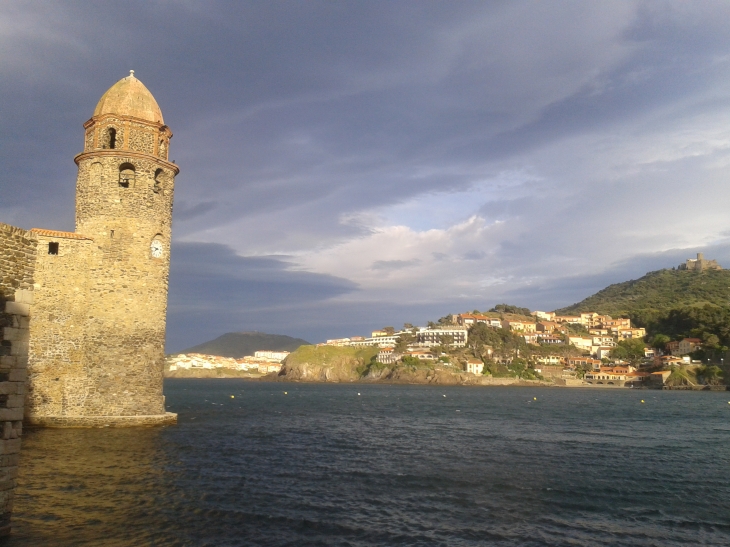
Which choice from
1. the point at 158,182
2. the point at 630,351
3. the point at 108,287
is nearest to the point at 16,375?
the point at 108,287

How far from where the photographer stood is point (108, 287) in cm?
2139

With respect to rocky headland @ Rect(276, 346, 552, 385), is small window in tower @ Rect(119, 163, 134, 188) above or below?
above

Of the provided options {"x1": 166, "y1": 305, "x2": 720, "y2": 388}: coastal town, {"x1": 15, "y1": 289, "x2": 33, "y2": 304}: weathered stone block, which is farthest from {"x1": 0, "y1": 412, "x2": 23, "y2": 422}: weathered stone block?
{"x1": 166, "y1": 305, "x2": 720, "y2": 388}: coastal town

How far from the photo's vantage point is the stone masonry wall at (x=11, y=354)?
28.4 feet

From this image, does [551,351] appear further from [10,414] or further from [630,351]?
[10,414]

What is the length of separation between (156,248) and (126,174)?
339 centimetres

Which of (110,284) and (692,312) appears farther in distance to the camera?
(692,312)

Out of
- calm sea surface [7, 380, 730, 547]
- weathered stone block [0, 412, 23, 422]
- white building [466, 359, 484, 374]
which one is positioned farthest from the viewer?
white building [466, 359, 484, 374]

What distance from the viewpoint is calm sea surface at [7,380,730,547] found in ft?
34.6

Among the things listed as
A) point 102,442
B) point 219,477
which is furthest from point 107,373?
point 219,477

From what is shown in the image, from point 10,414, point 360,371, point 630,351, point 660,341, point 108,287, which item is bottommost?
point 360,371

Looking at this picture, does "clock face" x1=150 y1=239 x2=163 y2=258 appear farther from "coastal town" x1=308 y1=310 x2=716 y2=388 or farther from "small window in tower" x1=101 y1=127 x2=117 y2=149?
"coastal town" x1=308 y1=310 x2=716 y2=388

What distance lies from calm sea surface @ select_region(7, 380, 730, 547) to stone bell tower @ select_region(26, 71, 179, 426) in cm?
150

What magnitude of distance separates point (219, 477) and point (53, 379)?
9.76m
